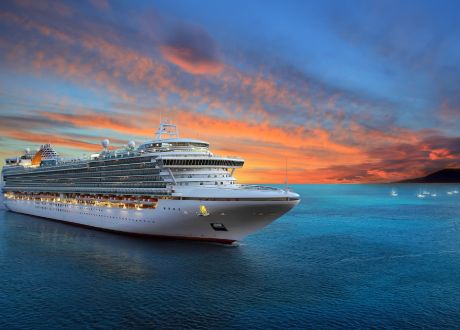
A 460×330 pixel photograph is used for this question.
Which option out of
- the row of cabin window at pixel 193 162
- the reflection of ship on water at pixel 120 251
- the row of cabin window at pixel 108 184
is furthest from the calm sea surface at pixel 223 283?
the row of cabin window at pixel 193 162

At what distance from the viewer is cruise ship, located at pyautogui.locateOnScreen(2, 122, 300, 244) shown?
42.8 m

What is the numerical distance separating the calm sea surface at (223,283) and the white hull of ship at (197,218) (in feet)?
4.84

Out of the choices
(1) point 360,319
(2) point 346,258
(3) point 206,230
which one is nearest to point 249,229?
(3) point 206,230

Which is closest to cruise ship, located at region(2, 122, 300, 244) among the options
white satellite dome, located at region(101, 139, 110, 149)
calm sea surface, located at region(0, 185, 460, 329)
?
calm sea surface, located at region(0, 185, 460, 329)

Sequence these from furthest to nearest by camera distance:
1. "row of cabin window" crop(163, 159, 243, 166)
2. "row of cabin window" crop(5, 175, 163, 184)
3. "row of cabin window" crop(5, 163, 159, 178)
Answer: "row of cabin window" crop(5, 163, 159, 178), "row of cabin window" crop(5, 175, 163, 184), "row of cabin window" crop(163, 159, 243, 166)

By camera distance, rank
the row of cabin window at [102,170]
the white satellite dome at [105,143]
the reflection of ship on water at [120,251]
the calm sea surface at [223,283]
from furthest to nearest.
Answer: the white satellite dome at [105,143]
the row of cabin window at [102,170]
the reflection of ship on water at [120,251]
the calm sea surface at [223,283]

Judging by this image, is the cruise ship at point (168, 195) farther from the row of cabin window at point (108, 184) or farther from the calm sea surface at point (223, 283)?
the calm sea surface at point (223, 283)

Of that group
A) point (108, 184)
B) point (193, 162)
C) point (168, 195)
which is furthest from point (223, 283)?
point (108, 184)

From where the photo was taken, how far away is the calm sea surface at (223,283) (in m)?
26.4

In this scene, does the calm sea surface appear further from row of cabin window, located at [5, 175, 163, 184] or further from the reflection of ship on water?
row of cabin window, located at [5, 175, 163, 184]

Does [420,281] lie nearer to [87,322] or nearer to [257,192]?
[257,192]

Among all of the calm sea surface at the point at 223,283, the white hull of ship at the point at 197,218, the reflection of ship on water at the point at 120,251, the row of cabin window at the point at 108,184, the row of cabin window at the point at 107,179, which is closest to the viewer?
the calm sea surface at the point at 223,283

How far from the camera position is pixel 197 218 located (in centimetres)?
4453

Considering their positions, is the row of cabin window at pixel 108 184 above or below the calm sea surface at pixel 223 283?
above
